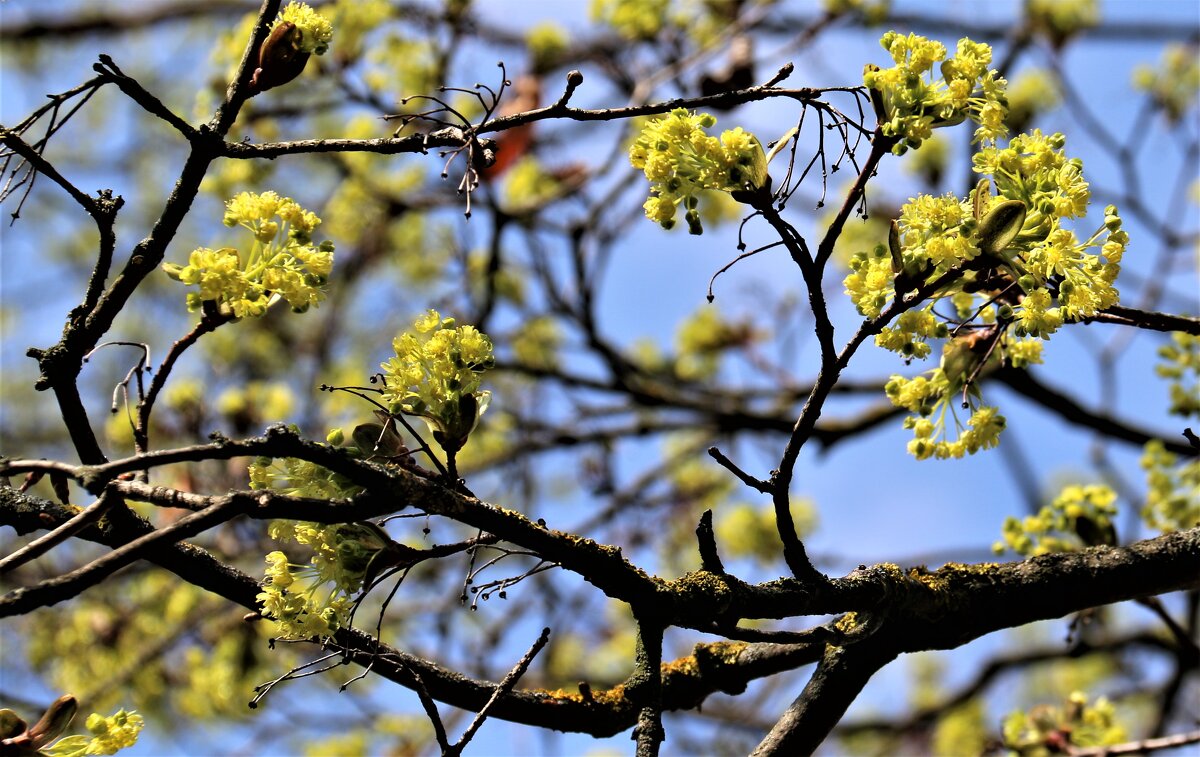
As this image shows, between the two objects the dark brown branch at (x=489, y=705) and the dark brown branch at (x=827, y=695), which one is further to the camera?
the dark brown branch at (x=827, y=695)

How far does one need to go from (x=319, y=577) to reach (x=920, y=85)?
124 cm

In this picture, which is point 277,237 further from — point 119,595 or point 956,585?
point 119,595

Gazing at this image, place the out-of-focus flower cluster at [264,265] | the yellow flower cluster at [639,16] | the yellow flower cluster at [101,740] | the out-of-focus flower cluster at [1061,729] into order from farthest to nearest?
the yellow flower cluster at [639,16]
the out-of-focus flower cluster at [1061,729]
the yellow flower cluster at [101,740]
the out-of-focus flower cluster at [264,265]

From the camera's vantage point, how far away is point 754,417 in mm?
4848

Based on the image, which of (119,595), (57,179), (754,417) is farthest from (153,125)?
(57,179)

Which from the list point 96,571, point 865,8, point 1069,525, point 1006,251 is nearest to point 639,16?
A: point 865,8

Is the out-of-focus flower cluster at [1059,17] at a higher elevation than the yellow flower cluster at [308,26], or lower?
higher

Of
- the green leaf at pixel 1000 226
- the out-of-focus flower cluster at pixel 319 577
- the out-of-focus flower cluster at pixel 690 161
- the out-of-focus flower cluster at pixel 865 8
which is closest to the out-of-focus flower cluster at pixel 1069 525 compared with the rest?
the green leaf at pixel 1000 226

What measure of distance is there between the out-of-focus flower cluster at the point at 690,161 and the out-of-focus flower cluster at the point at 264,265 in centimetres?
54

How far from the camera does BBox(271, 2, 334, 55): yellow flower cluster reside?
74.2 inches

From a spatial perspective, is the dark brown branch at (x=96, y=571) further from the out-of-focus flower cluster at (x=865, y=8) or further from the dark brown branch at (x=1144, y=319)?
the out-of-focus flower cluster at (x=865, y=8)

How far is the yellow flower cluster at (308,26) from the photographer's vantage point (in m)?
1.88

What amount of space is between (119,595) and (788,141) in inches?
271

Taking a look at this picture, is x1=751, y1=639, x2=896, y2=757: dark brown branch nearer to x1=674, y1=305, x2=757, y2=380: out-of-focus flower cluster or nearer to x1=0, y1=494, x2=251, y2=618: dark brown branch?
x1=0, y1=494, x2=251, y2=618: dark brown branch
